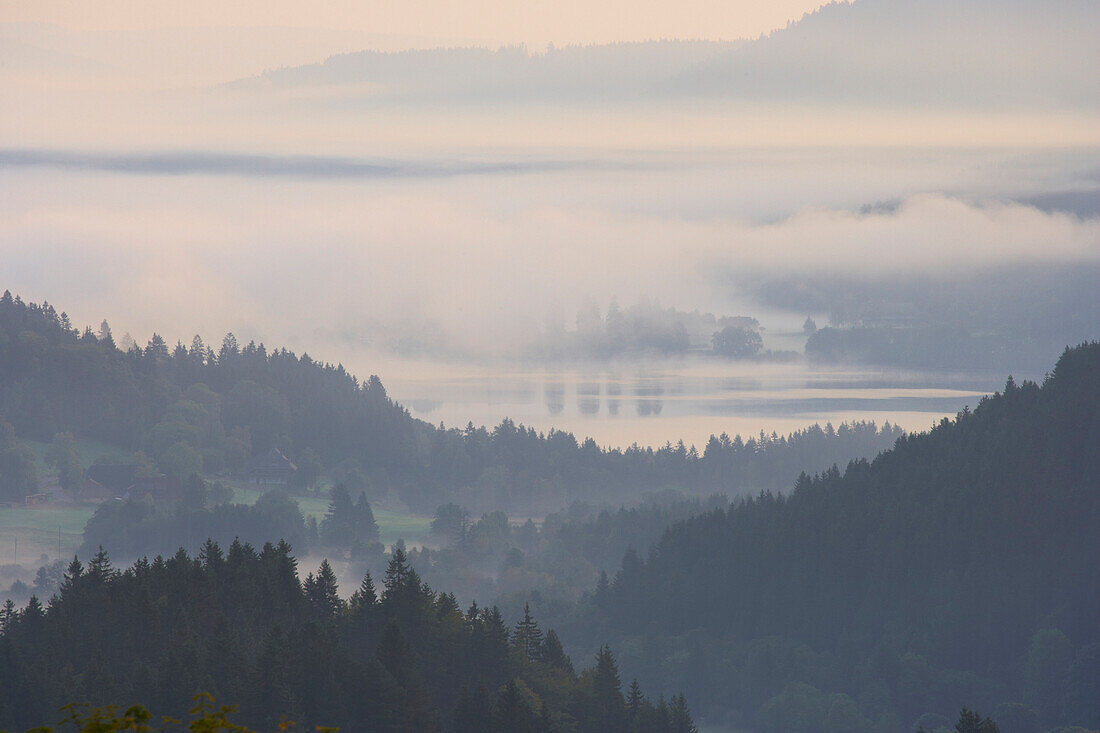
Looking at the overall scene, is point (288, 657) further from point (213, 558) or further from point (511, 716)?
point (213, 558)

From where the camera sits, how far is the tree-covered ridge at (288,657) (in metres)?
99.4

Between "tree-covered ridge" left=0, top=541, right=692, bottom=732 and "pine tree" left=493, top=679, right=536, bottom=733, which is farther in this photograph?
"pine tree" left=493, top=679, right=536, bottom=733

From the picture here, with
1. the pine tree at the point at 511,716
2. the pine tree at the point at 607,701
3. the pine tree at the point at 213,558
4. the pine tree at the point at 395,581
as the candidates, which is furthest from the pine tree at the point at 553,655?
the pine tree at the point at 213,558

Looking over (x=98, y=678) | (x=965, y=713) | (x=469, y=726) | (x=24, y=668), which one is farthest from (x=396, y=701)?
(x=965, y=713)

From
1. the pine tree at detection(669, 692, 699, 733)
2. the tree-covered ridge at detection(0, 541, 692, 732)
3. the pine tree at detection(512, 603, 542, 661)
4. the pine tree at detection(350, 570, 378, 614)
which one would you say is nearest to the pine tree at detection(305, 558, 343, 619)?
the tree-covered ridge at detection(0, 541, 692, 732)

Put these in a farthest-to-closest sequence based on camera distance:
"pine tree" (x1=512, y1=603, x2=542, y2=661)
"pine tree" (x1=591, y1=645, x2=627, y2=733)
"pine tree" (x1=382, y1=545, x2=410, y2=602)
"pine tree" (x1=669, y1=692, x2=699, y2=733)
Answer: "pine tree" (x1=669, y1=692, x2=699, y2=733)
"pine tree" (x1=512, y1=603, x2=542, y2=661)
"pine tree" (x1=591, y1=645, x2=627, y2=733)
"pine tree" (x1=382, y1=545, x2=410, y2=602)

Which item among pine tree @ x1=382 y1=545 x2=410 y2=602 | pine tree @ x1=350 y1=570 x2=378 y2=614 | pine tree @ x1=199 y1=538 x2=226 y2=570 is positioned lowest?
pine tree @ x1=350 y1=570 x2=378 y2=614

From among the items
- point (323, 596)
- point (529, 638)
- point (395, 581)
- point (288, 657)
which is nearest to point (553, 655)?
point (529, 638)

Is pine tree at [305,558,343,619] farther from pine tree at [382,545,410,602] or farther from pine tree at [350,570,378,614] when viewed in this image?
pine tree at [382,545,410,602]

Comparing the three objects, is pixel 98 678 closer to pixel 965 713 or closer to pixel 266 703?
pixel 266 703

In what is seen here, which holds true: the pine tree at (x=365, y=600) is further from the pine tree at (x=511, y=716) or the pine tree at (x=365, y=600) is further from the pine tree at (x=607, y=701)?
Result: the pine tree at (x=511, y=716)

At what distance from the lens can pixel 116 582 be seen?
405 ft

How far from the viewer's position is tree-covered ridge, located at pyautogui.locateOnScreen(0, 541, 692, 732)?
326ft

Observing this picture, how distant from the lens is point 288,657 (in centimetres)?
10181
